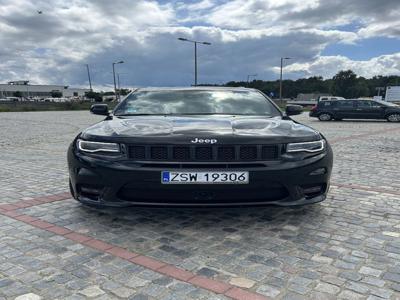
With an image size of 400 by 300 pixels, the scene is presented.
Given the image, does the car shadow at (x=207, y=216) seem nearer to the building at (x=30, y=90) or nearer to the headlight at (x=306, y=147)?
the headlight at (x=306, y=147)

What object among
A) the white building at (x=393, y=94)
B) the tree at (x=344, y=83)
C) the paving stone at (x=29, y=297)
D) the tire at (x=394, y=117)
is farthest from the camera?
the tree at (x=344, y=83)

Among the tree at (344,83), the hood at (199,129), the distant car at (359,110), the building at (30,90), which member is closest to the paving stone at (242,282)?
the hood at (199,129)

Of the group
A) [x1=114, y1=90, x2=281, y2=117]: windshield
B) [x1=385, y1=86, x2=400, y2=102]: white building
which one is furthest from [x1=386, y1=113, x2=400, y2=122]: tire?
[x1=385, y1=86, x2=400, y2=102]: white building

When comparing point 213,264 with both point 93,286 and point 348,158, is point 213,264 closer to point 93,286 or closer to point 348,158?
point 93,286

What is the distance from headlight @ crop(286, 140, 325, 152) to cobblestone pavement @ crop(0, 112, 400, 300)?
2.52ft

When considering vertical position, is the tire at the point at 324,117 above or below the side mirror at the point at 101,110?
below

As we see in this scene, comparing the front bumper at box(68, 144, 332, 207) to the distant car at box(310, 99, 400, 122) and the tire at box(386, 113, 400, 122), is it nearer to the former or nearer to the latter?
the distant car at box(310, 99, 400, 122)

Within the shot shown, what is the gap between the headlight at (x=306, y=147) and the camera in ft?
11.4

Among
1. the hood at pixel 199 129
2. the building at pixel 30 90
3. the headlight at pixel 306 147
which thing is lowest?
the building at pixel 30 90

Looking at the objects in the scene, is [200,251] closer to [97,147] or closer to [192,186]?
[192,186]

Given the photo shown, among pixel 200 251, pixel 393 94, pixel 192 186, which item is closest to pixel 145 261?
pixel 200 251

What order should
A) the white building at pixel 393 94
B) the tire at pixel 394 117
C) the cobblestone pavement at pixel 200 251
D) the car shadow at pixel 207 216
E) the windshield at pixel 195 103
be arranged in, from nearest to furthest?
the cobblestone pavement at pixel 200 251
the car shadow at pixel 207 216
the windshield at pixel 195 103
the tire at pixel 394 117
the white building at pixel 393 94

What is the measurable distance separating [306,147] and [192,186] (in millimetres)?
1135

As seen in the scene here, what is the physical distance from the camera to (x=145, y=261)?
2.97m
